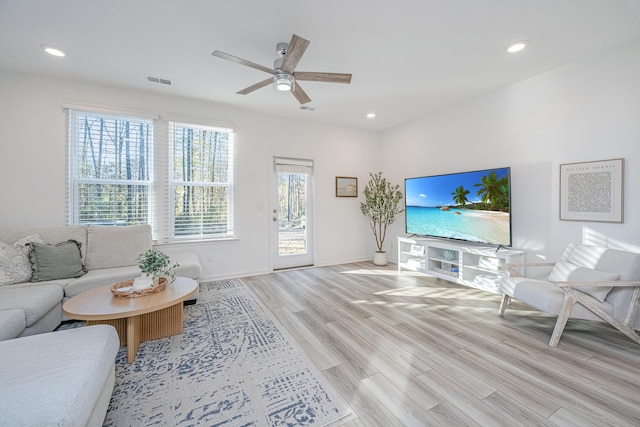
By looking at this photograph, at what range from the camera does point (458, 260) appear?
383cm

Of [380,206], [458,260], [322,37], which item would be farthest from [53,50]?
[458,260]

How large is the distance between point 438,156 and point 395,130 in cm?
121

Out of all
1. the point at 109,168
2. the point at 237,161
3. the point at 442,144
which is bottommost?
the point at 109,168

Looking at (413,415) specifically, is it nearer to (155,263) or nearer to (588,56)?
(155,263)

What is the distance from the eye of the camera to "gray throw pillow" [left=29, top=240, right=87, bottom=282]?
263 cm

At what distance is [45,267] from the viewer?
104 inches

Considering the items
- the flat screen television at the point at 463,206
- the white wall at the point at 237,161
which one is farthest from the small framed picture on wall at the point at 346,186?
the flat screen television at the point at 463,206

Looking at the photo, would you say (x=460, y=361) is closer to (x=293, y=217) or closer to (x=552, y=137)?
(x=552, y=137)

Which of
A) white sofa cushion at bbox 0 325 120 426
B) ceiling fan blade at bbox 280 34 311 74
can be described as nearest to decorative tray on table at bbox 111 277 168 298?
white sofa cushion at bbox 0 325 120 426

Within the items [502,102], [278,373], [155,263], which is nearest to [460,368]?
[278,373]

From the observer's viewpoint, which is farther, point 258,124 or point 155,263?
point 258,124

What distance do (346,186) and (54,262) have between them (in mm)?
4289

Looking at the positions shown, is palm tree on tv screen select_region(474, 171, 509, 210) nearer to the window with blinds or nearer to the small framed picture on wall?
the small framed picture on wall

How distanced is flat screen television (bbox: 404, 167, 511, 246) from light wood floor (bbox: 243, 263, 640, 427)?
0.83 metres
